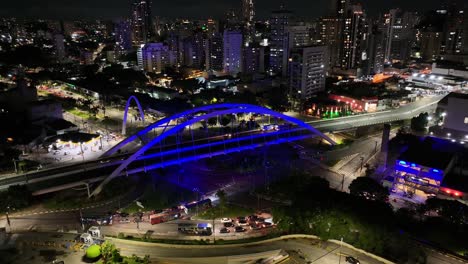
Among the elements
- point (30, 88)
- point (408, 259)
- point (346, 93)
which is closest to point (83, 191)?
point (408, 259)

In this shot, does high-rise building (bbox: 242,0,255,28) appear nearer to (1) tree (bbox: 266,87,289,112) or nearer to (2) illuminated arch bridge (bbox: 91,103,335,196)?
(1) tree (bbox: 266,87,289,112)

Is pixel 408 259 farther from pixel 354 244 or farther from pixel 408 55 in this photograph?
pixel 408 55

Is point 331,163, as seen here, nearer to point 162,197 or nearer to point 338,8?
point 162,197

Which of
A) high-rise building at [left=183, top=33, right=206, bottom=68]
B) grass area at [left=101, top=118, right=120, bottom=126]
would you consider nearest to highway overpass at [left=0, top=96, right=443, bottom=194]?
grass area at [left=101, top=118, right=120, bottom=126]

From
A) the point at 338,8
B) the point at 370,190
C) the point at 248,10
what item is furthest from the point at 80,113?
the point at 248,10

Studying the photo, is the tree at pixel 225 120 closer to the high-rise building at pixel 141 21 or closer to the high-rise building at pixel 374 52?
the high-rise building at pixel 374 52

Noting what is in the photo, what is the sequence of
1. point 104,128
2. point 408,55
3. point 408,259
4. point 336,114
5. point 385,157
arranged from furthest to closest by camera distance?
point 408,55, point 336,114, point 104,128, point 385,157, point 408,259

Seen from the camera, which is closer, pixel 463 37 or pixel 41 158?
pixel 41 158
